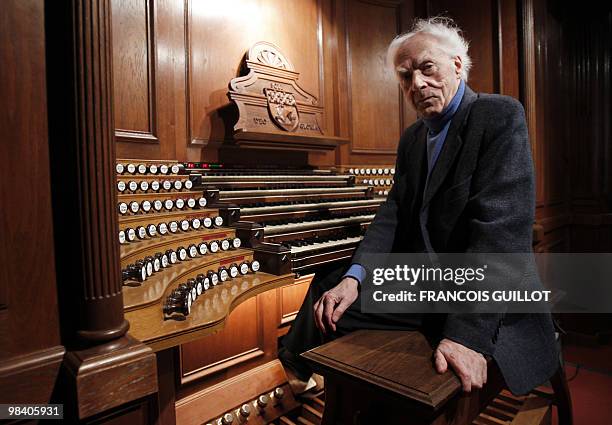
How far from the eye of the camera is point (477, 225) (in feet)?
4.24

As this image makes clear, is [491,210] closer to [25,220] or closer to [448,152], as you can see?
[448,152]

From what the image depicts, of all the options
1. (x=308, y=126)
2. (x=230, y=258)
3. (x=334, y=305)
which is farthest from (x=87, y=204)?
(x=308, y=126)

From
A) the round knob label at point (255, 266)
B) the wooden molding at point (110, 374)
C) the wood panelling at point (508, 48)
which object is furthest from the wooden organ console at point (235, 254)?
the wood panelling at point (508, 48)

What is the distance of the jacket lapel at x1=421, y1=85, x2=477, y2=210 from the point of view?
1449 millimetres

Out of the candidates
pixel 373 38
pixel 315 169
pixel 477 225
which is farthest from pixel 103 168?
pixel 373 38

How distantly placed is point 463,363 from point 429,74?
1.02m

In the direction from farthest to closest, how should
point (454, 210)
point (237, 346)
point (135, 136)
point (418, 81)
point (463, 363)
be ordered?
1. point (135, 136)
2. point (237, 346)
3. point (418, 81)
4. point (454, 210)
5. point (463, 363)

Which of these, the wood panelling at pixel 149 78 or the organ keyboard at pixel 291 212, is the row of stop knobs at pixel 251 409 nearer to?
the organ keyboard at pixel 291 212

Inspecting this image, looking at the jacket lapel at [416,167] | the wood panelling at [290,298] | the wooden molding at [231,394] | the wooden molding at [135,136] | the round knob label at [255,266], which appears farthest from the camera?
the wood panelling at [290,298]

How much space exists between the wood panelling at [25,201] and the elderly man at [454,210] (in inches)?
32.9

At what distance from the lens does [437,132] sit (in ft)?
5.30

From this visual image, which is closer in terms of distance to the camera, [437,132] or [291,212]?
[437,132]

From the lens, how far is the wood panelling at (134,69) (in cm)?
263

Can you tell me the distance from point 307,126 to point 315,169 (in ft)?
1.61
